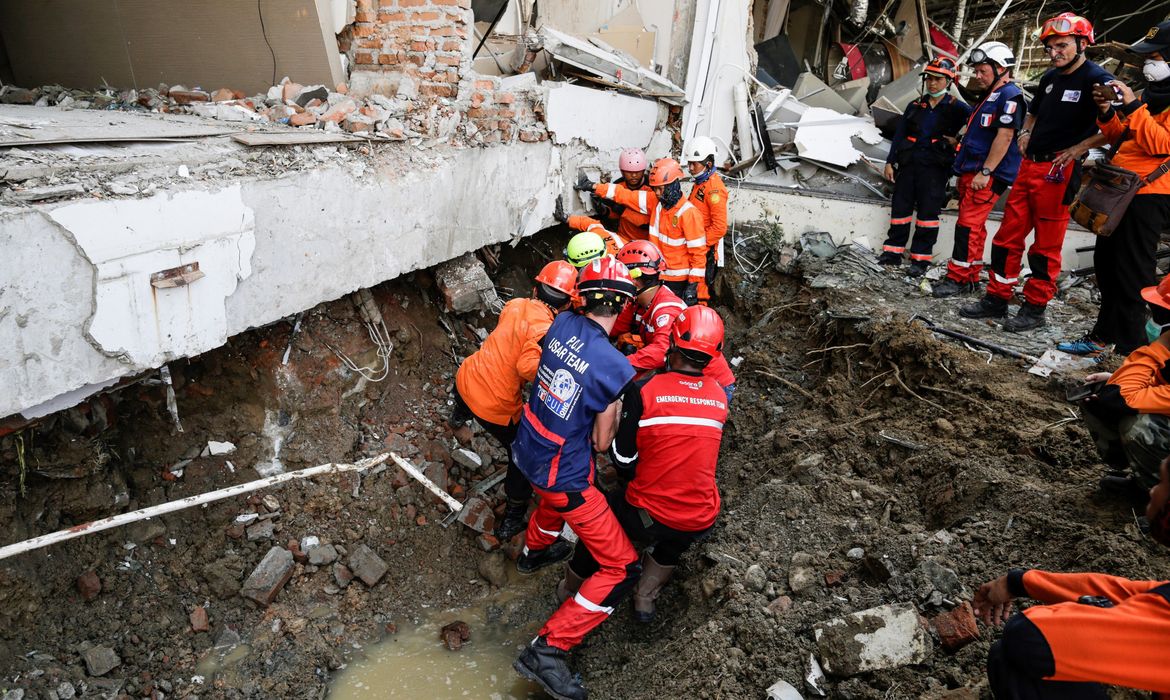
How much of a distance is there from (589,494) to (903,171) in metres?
5.00

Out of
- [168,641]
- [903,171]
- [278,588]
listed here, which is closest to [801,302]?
[903,171]

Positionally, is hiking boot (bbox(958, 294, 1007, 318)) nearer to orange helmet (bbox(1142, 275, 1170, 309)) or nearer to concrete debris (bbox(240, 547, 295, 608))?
orange helmet (bbox(1142, 275, 1170, 309))

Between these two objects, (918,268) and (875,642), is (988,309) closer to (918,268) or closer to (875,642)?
(918,268)

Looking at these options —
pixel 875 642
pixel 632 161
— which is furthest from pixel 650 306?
pixel 875 642

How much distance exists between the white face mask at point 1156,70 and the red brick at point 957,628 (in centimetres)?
345

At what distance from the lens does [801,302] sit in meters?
6.02

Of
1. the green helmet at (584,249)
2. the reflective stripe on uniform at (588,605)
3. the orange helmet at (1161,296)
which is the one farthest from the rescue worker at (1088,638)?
the green helmet at (584,249)

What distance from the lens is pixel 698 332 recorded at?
3.22 meters

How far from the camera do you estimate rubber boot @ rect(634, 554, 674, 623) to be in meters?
3.61

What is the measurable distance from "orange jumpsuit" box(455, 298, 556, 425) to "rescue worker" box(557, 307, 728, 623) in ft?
2.18

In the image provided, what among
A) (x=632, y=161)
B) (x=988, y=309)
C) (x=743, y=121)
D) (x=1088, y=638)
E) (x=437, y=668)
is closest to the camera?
(x=1088, y=638)

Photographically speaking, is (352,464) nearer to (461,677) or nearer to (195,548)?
(195,548)

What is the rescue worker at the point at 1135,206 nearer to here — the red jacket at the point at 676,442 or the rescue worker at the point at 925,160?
the rescue worker at the point at 925,160

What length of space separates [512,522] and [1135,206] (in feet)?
14.5
